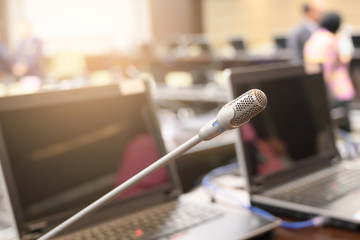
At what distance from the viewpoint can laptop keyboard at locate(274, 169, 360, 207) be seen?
3.51 feet

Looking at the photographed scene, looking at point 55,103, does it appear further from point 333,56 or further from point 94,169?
point 333,56

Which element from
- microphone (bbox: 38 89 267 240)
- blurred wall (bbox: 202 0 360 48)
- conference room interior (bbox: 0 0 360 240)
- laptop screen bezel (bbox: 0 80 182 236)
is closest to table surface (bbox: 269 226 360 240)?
laptop screen bezel (bbox: 0 80 182 236)

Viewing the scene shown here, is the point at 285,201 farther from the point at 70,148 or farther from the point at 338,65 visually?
the point at 338,65

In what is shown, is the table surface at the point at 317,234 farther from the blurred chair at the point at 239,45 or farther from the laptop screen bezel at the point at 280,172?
the blurred chair at the point at 239,45

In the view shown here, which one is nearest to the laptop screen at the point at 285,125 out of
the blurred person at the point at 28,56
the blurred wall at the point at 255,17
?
the blurred person at the point at 28,56

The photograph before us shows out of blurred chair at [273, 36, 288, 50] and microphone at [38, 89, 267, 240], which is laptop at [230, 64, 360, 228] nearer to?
microphone at [38, 89, 267, 240]

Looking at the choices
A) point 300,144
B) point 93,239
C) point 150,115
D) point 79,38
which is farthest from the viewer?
point 79,38

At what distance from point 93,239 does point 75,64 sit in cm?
642

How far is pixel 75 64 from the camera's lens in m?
7.06

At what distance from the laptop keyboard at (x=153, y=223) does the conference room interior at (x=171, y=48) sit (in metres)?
0.30

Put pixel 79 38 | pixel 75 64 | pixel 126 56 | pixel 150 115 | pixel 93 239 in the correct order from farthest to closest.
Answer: pixel 79 38 → pixel 126 56 → pixel 75 64 → pixel 150 115 → pixel 93 239

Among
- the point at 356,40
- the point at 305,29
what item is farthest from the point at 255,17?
the point at 305,29

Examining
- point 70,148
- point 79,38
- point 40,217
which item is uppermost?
point 79,38

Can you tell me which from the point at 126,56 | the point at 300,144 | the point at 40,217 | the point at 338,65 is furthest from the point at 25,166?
the point at 126,56
